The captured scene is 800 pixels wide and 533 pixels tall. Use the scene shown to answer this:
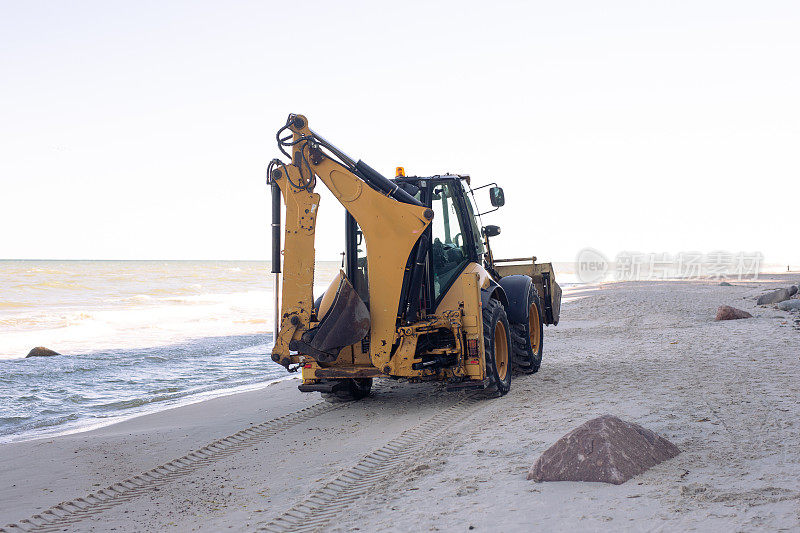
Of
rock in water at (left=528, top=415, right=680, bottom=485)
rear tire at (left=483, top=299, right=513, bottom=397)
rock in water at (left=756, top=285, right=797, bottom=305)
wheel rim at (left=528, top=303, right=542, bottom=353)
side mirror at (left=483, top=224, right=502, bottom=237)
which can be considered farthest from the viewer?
rock in water at (left=756, top=285, right=797, bottom=305)

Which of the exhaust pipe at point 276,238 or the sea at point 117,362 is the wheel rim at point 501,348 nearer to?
the exhaust pipe at point 276,238

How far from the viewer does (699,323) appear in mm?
13906

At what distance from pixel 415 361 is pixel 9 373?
698cm

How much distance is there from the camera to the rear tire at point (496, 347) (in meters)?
6.90

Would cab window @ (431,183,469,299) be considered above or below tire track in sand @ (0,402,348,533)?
above

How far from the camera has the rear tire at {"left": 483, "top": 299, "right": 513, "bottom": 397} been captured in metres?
6.90

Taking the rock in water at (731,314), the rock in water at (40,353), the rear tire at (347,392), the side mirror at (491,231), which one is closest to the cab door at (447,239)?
the side mirror at (491,231)

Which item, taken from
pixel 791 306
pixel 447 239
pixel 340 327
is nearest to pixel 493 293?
pixel 447 239

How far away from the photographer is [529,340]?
8430mm

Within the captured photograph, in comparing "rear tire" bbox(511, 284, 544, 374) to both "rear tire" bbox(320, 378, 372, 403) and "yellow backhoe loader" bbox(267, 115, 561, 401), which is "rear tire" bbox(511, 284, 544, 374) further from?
"rear tire" bbox(320, 378, 372, 403)

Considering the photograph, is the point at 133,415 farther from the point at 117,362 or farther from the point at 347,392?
the point at 117,362

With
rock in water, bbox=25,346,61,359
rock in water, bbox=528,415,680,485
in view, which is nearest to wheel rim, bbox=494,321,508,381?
rock in water, bbox=528,415,680,485

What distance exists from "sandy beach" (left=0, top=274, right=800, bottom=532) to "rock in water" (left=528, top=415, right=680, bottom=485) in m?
0.08

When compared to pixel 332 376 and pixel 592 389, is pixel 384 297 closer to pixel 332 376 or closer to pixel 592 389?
pixel 332 376
